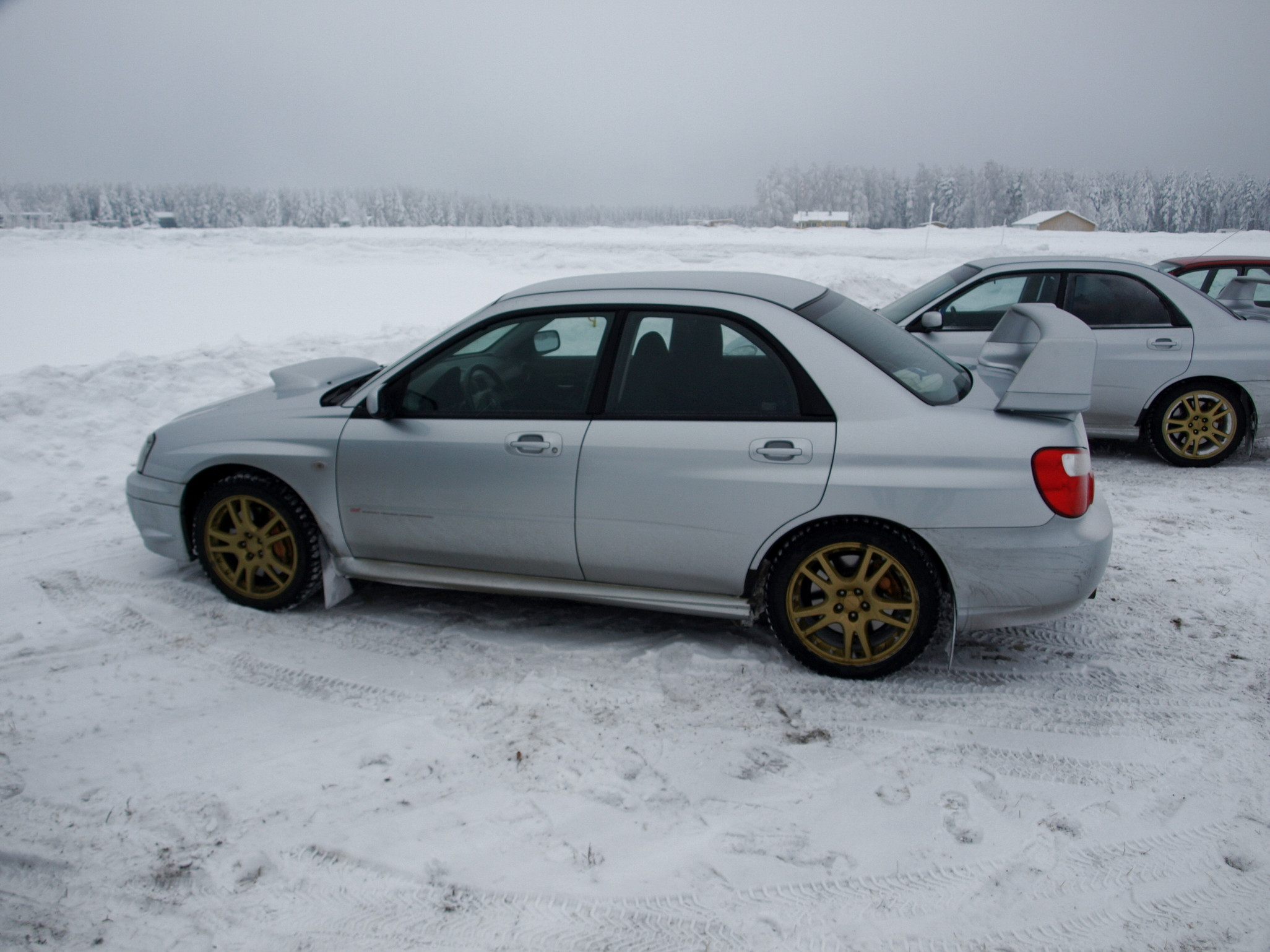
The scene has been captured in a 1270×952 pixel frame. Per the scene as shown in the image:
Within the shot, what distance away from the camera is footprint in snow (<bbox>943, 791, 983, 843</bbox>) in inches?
101

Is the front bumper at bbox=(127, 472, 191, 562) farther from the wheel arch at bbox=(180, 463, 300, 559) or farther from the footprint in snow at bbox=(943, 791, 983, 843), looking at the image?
the footprint in snow at bbox=(943, 791, 983, 843)

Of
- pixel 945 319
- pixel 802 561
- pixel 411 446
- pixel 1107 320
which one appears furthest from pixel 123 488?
pixel 1107 320

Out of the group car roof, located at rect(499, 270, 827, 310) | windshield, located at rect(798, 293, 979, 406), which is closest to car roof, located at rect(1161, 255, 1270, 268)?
windshield, located at rect(798, 293, 979, 406)

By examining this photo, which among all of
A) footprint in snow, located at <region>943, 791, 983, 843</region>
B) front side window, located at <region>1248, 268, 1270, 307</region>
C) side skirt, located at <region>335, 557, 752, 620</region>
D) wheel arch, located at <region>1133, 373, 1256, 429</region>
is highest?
front side window, located at <region>1248, 268, 1270, 307</region>

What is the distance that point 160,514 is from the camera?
4262 mm

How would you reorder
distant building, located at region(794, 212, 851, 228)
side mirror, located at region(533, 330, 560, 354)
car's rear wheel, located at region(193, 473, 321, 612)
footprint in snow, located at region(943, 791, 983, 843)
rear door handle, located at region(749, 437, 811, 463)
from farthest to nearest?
distant building, located at region(794, 212, 851, 228)
side mirror, located at region(533, 330, 560, 354)
car's rear wheel, located at region(193, 473, 321, 612)
rear door handle, located at region(749, 437, 811, 463)
footprint in snow, located at region(943, 791, 983, 843)

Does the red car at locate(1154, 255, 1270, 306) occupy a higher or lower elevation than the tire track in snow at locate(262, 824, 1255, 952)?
higher

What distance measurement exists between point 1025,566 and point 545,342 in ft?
8.20

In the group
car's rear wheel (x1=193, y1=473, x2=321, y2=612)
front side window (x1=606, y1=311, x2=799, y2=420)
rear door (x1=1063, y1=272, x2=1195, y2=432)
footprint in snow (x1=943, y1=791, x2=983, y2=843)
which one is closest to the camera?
footprint in snow (x1=943, y1=791, x2=983, y2=843)

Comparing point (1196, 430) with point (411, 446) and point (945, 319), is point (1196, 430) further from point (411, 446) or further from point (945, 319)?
point (411, 446)

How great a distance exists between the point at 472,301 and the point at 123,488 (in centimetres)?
1012

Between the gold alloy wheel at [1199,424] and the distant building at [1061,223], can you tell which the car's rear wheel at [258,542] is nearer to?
the gold alloy wheel at [1199,424]

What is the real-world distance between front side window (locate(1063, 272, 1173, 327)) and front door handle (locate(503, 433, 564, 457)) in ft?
16.3

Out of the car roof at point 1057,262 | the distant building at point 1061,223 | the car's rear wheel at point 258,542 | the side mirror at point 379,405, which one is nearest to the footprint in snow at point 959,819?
the side mirror at point 379,405
